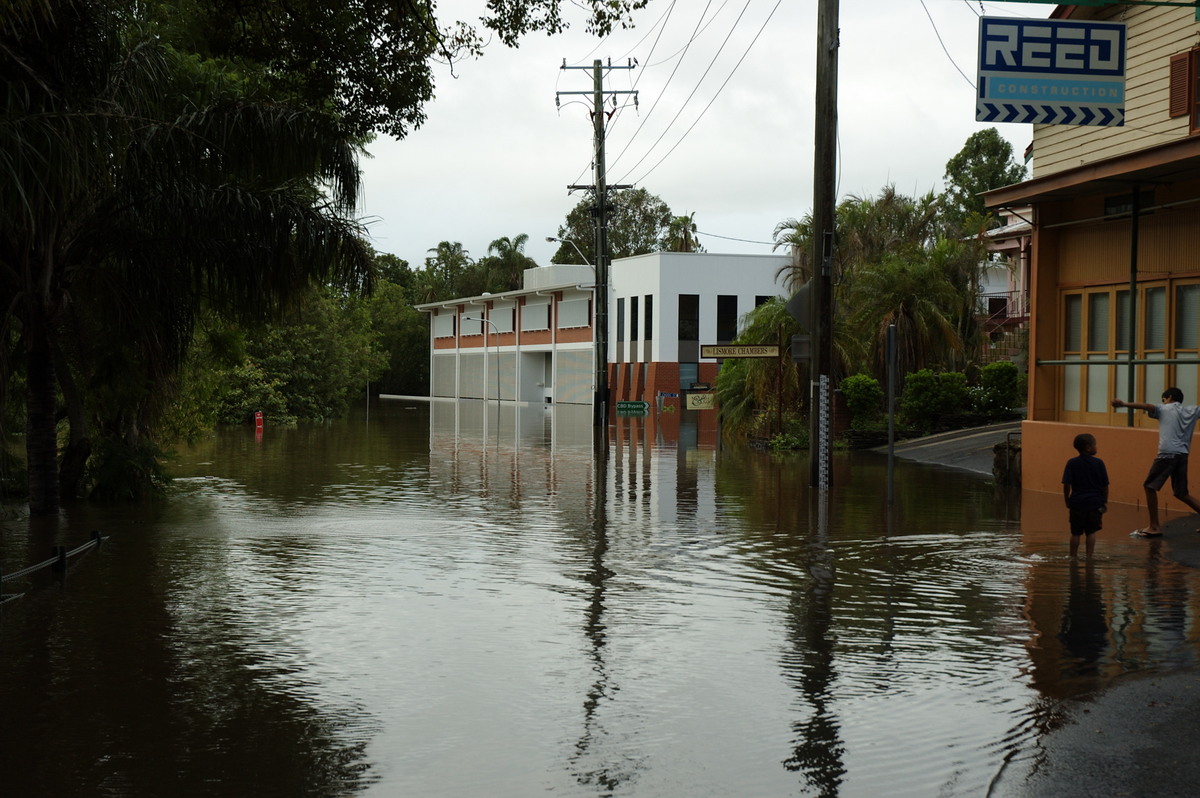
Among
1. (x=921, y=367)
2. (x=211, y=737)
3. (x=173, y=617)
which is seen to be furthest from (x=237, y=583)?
(x=921, y=367)

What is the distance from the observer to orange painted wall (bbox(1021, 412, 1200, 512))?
16750mm

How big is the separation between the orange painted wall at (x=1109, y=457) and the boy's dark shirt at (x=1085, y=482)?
455 cm

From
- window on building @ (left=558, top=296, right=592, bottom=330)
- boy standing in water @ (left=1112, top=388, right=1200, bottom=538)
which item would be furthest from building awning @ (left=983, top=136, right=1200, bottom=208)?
window on building @ (left=558, top=296, right=592, bottom=330)

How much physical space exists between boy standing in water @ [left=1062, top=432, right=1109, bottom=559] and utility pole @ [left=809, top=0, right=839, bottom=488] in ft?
21.5

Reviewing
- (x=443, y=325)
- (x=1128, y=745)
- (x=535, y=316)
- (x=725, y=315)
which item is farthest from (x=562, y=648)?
(x=443, y=325)

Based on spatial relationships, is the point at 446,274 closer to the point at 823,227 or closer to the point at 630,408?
the point at 630,408

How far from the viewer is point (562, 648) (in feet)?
27.3

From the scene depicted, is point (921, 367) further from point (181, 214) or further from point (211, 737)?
point (211, 737)

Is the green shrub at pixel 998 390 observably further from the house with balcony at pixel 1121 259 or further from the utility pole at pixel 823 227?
the utility pole at pixel 823 227

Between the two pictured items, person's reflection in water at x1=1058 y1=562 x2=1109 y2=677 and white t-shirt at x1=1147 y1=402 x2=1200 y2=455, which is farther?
white t-shirt at x1=1147 y1=402 x2=1200 y2=455

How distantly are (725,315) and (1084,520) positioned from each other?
52841mm

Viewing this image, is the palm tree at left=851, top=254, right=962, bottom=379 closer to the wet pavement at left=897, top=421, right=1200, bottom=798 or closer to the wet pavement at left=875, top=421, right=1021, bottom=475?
the wet pavement at left=875, top=421, right=1021, bottom=475

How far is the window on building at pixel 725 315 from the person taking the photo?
64312 mm

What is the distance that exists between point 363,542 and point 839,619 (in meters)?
5.79
